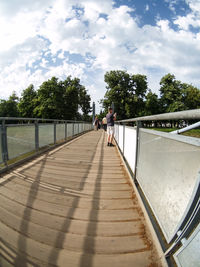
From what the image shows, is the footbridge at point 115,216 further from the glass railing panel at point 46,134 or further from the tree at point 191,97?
the tree at point 191,97

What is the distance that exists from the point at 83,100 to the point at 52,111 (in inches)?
592

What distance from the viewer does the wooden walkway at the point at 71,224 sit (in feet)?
3.70

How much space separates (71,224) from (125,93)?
3250cm

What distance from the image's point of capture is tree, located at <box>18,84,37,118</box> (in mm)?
38250

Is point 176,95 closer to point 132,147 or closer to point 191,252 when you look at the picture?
point 132,147

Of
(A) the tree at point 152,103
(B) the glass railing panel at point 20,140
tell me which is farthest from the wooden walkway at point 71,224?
(A) the tree at point 152,103

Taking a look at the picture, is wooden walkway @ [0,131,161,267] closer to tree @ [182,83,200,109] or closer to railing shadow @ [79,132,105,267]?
railing shadow @ [79,132,105,267]

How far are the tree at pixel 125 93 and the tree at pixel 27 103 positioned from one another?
22841 mm

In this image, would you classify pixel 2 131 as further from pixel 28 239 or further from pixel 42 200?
pixel 28 239

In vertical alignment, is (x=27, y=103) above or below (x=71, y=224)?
above

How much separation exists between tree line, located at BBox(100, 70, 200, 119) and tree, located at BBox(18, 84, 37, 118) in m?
22.5

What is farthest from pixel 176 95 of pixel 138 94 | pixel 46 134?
pixel 46 134

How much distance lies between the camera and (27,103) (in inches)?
1553

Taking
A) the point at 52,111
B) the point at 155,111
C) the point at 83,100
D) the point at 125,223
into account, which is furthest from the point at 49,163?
the point at 83,100
